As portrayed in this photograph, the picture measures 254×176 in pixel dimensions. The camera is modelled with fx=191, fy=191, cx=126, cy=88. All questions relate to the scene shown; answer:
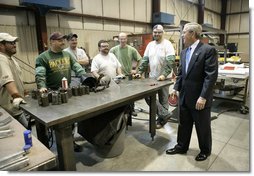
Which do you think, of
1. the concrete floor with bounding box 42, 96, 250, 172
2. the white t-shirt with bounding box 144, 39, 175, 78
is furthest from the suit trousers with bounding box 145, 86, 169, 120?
the white t-shirt with bounding box 144, 39, 175, 78

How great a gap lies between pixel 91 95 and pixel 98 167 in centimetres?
80

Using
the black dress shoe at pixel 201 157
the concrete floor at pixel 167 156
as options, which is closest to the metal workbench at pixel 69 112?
the concrete floor at pixel 167 156

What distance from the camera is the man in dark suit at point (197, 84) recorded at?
1.76 metres

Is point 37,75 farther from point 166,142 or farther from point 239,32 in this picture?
point 239,32

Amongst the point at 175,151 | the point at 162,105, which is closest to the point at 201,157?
the point at 175,151

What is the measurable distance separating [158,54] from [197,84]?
1117 mm

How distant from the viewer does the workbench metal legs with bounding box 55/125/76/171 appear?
1.41 meters

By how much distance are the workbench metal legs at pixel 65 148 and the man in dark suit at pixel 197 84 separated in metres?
1.19

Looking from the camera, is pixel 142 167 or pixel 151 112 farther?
pixel 151 112

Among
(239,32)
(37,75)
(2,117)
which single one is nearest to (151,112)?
(37,75)

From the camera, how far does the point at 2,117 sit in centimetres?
144

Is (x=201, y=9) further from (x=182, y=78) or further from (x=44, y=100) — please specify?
(x=44, y=100)

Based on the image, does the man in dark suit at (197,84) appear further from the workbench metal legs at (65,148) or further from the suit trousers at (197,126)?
the workbench metal legs at (65,148)

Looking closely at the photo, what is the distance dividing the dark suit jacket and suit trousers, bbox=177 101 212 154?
0.28 feet
